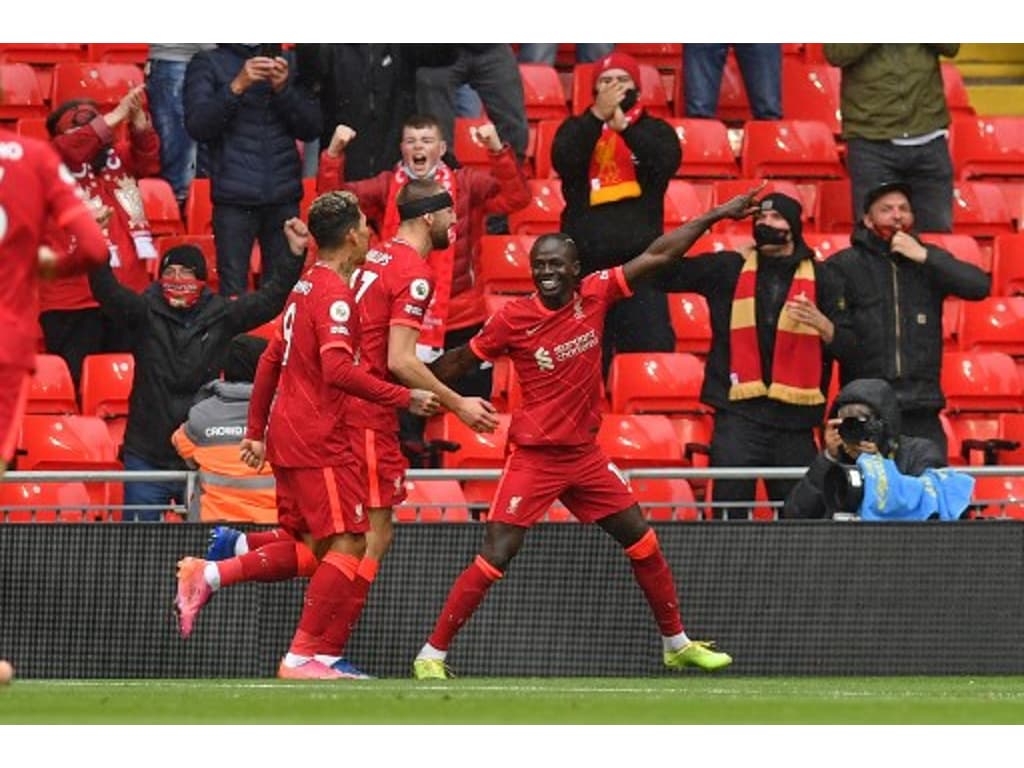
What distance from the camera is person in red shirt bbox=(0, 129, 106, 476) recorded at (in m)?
10.0

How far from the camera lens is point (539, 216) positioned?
1845cm

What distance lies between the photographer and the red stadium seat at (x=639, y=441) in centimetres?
1633

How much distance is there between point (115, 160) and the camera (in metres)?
16.8

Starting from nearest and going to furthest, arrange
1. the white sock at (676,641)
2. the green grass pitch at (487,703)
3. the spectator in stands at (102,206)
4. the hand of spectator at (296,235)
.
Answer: the green grass pitch at (487,703)
the white sock at (676,641)
the hand of spectator at (296,235)
the spectator in stands at (102,206)

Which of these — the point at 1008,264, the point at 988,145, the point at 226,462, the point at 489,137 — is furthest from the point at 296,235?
the point at 988,145

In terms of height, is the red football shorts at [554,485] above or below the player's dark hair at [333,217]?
below

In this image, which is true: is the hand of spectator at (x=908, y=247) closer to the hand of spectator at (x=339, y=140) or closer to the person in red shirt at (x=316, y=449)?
the hand of spectator at (x=339, y=140)

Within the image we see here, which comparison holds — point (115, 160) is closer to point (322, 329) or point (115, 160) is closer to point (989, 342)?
point (322, 329)

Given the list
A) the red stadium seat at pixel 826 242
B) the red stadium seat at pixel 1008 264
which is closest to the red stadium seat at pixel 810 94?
the red stadium seat at pixel 1008 264

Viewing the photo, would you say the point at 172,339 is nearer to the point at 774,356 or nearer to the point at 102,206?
the point at 102,206

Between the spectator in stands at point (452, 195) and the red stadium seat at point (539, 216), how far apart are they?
1957 mm
